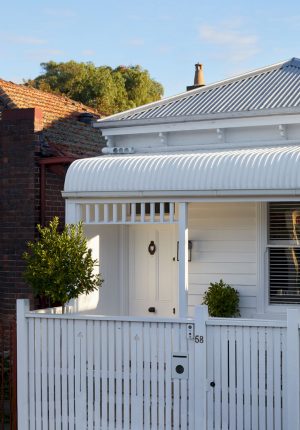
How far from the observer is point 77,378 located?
8336 millimetres

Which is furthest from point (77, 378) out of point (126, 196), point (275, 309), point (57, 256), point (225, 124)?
point (225, 124)

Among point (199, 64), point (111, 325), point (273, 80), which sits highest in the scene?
point (199, 64)

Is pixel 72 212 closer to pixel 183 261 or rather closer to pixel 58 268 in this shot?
pixel 183 261

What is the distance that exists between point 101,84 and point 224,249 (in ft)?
85.7

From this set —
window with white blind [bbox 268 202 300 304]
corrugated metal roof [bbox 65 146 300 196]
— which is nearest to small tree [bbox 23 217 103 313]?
corrugated metal roof [bbox 65 146 300 196]

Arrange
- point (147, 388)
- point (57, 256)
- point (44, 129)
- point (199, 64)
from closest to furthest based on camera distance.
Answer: point (147, 388)
point (57, 256)
point (44, 129)
point (199, 64)

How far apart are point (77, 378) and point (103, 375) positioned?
Result: 31cm

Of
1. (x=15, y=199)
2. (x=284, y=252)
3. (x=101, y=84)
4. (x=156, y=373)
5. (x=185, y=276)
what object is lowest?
(x=156, y=373)

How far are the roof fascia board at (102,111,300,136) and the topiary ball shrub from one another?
2437 mm

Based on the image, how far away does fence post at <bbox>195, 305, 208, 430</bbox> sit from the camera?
7801 mm

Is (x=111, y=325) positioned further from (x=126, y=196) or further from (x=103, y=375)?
(x=126, y=196)

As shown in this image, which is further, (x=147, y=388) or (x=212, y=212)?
(x=212, y=212)

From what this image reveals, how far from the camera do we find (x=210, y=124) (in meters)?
11.6

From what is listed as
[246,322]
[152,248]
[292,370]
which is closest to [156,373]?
[246,322]
